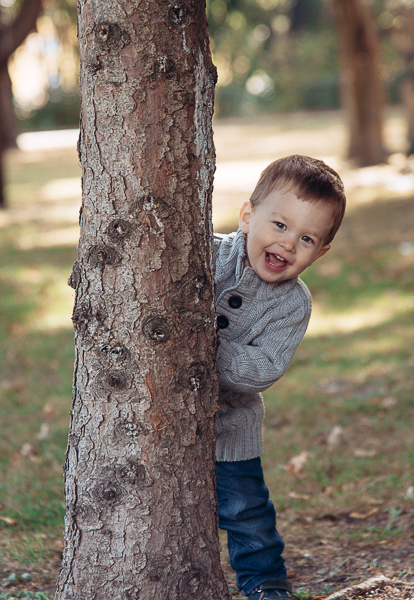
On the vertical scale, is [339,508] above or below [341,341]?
below

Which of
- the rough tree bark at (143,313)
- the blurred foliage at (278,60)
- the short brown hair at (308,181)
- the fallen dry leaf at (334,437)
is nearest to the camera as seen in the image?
the rough tree bark at (143,313)

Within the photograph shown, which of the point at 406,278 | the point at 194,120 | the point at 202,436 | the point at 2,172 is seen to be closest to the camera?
the point at 194,120

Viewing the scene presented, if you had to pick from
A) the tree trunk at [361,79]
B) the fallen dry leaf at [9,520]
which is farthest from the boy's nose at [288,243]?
the tree trunk at [361,79]

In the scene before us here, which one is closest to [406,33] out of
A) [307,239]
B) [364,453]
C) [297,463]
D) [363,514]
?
[364,453]

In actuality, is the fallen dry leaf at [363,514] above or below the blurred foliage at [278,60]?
below

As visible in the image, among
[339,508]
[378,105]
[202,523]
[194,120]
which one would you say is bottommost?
[339,508]

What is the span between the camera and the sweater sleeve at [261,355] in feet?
7.12

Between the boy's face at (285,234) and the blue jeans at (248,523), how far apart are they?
2.51 ft

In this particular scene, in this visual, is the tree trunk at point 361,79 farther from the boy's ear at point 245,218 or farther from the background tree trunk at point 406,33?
the boy's ear at point 245,218

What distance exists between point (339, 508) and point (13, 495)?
65.3 inches

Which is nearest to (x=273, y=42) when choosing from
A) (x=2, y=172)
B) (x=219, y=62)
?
(x=219, y=62)

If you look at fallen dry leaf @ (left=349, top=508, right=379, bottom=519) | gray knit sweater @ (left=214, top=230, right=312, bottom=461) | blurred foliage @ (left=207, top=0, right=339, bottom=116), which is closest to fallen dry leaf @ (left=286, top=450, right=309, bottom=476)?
fallen dry leaf @ (left=349, top=508, right=379, bottom=519)

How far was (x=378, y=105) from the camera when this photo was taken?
44.4ft

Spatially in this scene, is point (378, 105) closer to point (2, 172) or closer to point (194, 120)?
point (2, 172)
